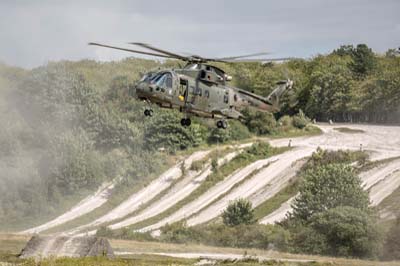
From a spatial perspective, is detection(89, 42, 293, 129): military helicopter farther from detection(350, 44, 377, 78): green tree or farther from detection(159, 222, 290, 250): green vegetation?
detection(350, 44, 377, 78): green tree

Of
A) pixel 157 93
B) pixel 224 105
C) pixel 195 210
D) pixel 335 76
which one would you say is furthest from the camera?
pixel 335 76

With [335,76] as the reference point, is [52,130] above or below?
below

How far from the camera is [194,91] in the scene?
148 ft

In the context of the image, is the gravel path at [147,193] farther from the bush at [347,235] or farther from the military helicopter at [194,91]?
the military helicopter at [194,91]

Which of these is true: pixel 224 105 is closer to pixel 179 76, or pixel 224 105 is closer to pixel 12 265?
pixel 179 76

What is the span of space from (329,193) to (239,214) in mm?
9156

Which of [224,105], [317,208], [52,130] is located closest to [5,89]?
[52,130]

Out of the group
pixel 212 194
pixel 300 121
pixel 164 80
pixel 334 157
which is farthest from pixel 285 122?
pixel 164 80

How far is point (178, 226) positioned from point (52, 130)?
36061 mm

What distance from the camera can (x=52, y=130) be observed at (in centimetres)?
10350

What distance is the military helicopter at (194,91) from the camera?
141 feet

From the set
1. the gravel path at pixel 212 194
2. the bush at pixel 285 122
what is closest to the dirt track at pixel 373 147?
the bush at pixel 285 122

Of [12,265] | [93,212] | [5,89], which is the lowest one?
[93,212]

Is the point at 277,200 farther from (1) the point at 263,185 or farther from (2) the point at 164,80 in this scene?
(2) the point at 164,80
